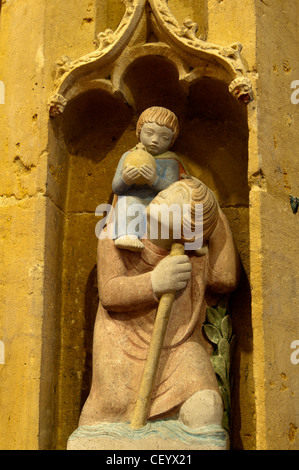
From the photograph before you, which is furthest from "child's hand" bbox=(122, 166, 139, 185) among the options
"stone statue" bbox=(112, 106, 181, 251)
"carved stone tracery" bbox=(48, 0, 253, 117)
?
"carved stone tracery" bbox=(48, 0, 253, 117)

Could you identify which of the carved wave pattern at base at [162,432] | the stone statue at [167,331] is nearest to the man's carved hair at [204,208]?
the stone statue at [167,331]

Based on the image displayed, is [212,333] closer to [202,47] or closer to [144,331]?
[144,331]

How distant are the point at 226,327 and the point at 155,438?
65cm

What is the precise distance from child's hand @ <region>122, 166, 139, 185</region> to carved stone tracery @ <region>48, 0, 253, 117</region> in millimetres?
504

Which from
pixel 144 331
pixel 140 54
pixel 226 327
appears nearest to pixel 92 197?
pixel 140 54

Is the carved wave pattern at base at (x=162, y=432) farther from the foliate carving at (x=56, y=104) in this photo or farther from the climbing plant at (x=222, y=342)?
the foliate carving at (x=56, y=104)

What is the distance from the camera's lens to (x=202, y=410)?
330 cm

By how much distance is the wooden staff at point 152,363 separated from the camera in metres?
3.31

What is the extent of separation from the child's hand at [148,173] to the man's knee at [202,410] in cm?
99

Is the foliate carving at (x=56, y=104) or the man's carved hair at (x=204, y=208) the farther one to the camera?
the foliate carving at (x=56, y=104)

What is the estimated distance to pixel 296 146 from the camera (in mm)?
3830

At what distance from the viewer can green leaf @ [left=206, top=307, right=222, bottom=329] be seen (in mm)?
3674

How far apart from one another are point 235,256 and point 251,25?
1128 millimetres
